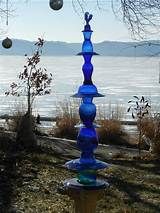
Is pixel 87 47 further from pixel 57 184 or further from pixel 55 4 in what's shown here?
pixel 55 4

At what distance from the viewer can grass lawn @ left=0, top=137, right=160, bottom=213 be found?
5.75m

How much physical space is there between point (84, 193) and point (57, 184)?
107 inches

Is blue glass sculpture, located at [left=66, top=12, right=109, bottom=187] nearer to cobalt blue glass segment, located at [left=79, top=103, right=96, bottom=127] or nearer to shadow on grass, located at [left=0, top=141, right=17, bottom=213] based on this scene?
cobalt blue glass segment, located at [left=79, top=103, right=96, bottom=127]

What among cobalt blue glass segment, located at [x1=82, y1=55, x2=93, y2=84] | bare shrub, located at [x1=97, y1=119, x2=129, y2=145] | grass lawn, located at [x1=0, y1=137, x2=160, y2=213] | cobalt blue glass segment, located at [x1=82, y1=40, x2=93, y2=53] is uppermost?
cobalt blue glass segment, located at [x1=82, y1=40, x2=93, y2=53]

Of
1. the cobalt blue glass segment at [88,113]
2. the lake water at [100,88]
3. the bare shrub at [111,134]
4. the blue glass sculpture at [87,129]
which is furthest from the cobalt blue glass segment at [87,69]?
the lake water at [100,88]

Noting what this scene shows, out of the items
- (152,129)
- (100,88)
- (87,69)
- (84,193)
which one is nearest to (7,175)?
(84,193)

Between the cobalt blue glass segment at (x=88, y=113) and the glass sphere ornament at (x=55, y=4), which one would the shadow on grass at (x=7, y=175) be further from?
the glass sphere ornament at (x=55, y=4)

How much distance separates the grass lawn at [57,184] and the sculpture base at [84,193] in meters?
1.49

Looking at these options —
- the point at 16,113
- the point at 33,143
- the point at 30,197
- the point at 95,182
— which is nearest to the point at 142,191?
the point at 30,197

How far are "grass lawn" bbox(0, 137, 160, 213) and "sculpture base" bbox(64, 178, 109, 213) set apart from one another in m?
1.49

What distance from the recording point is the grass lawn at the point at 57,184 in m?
5.75

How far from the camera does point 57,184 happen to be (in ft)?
21.9

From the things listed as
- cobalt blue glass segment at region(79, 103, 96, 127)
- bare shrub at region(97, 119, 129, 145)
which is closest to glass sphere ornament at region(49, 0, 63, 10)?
bare shrub at region(97, 119, 129, 145)

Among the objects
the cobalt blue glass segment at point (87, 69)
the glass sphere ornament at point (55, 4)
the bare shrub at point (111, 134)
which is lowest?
the bare shrub at point (111, 134)
